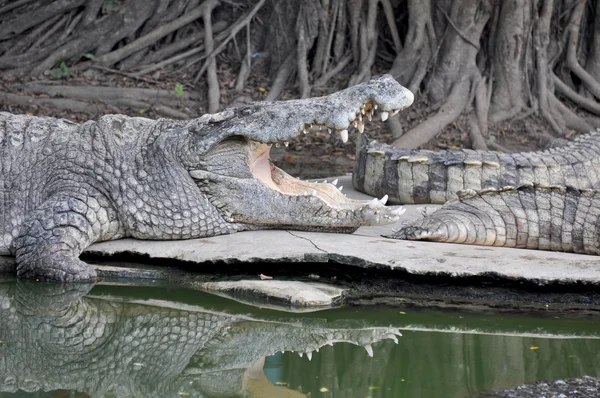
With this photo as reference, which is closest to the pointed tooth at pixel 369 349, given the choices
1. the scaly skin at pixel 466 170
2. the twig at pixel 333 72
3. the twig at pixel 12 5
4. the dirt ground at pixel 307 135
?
the scaly skin at pixel 466 170

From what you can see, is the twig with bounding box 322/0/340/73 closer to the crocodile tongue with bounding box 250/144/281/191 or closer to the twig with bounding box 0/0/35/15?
the twig with bounding box 0/0/35/15

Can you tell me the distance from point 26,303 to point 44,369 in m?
1.10

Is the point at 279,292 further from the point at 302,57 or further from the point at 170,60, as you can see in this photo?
the point at 170,60

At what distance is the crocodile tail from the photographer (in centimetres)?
541

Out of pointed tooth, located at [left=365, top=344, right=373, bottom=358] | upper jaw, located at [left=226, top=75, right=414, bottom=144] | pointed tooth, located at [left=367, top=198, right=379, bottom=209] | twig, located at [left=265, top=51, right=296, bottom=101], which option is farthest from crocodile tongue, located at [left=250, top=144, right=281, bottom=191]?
twig, located at [left=265, top=51, right=296, bottom=101]

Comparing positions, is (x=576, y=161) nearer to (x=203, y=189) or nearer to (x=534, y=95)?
(x=203, y=189)

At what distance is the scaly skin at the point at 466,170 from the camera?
265 inches

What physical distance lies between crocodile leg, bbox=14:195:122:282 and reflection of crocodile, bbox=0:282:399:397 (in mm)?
138

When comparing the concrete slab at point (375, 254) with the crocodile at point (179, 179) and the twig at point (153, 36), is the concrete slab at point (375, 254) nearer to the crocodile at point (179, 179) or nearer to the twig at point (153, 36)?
the crocodile at point (179, 179)

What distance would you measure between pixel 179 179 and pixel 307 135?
479 cm

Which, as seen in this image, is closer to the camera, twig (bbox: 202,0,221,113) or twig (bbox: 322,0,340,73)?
twig (bbox: 202,0,221,113)

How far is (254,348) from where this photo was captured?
428cm

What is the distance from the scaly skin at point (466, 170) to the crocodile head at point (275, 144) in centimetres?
116

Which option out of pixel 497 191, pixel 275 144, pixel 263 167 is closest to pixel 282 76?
pixel 263 167
